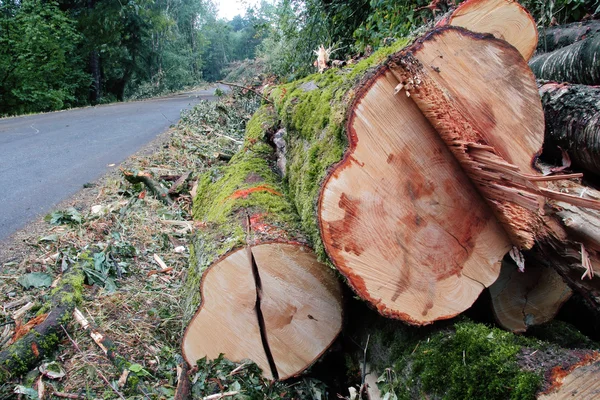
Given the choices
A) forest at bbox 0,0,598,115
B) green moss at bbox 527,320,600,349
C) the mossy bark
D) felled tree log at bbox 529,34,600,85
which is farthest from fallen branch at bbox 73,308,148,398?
forest at bbox 0,0,598,115

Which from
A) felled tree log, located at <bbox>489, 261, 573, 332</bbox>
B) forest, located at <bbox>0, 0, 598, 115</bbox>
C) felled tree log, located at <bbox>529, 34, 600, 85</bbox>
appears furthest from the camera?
forest, located at <bbox>0, 0, 598, 115</bbox>

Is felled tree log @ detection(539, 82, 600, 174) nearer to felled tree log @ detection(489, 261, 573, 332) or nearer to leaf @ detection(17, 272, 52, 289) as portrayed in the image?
felled tree log @ detection(489, 261, 573, 332)

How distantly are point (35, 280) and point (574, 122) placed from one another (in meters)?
3.39

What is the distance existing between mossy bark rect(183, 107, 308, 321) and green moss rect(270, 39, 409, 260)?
132 mm

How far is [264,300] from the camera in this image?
2209mm

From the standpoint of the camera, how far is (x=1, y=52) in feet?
47.0

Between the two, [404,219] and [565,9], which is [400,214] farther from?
[565,9]

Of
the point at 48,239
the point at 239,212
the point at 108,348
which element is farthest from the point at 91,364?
the point at 48,239

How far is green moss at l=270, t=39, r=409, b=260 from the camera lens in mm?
1897

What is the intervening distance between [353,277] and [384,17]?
6089mm

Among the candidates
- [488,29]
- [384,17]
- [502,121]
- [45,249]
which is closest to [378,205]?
[502,121]

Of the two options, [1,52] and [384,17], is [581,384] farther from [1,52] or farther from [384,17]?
[1,52]

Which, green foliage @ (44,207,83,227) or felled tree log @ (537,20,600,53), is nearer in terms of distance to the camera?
felled tree log @ (537,20,600,53)

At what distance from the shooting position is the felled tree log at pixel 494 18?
2.05 metres
